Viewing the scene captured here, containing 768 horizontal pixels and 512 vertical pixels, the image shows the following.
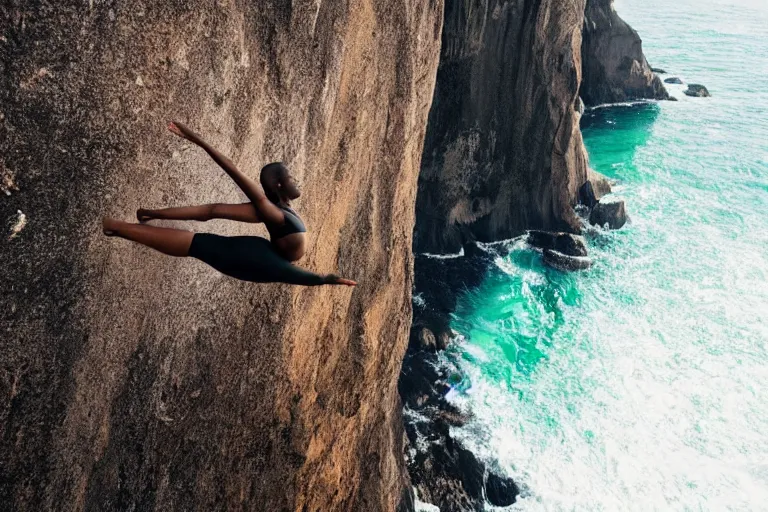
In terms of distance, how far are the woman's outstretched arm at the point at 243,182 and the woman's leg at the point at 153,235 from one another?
835 millimetres

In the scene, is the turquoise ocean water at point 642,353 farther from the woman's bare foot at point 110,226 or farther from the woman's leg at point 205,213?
the woman's bare foot at point 110,226

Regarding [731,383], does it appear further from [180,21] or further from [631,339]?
[180,21]

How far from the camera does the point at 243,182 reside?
21.6ft

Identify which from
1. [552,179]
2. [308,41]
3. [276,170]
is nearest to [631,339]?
[552,179]

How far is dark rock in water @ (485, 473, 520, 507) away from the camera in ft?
77.2

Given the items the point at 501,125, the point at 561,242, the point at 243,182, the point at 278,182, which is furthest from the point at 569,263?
the point at 243,182

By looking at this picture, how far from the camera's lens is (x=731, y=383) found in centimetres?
2977

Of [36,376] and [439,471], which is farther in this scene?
[439,471]

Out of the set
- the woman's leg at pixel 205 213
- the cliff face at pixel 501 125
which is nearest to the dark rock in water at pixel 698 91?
the cliff face at pixel 501 125

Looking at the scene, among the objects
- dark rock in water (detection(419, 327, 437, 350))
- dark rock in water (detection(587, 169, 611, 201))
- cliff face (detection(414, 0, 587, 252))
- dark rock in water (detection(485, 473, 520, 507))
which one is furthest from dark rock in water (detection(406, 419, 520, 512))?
dark rock in water (detection(587, 169, 611, 201))

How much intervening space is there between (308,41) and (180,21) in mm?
2894

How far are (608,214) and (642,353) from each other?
44.4 ft

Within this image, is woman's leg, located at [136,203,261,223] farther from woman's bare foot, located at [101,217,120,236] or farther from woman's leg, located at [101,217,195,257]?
woman's bare foot, located at [101,217,120,236]

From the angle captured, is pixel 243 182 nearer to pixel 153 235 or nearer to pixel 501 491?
pixel 153 235
